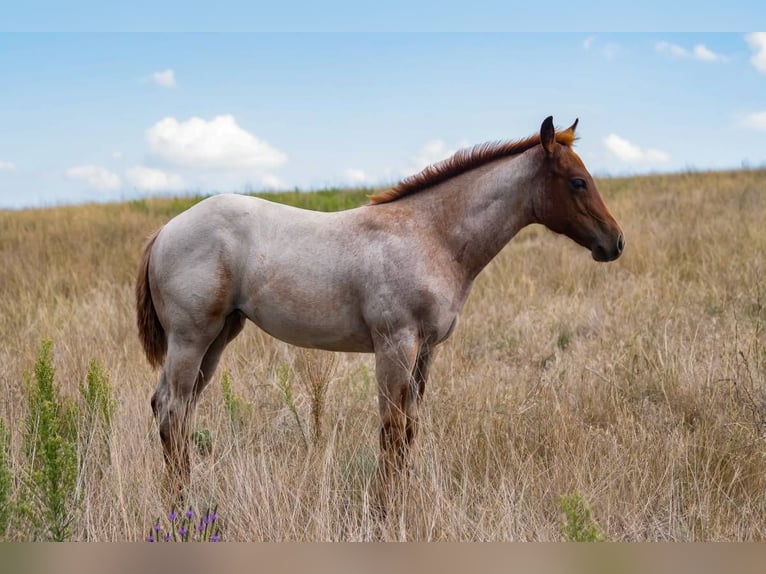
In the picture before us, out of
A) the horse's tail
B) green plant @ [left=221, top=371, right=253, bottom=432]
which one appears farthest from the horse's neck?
the horse's tail

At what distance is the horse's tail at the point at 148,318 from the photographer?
13.0ft

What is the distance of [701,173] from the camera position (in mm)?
19109

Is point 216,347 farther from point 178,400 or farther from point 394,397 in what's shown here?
point 394,397

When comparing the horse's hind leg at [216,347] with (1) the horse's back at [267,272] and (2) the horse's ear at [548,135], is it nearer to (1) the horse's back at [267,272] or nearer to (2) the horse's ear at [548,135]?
(1) the horse's back at [267,272]

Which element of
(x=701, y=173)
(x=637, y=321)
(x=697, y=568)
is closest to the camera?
(x=697, y=568)

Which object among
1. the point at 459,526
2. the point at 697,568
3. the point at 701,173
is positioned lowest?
the point at 459,526

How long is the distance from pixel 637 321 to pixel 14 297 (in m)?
7.61

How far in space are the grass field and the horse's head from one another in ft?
3.70

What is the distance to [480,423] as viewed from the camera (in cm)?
417

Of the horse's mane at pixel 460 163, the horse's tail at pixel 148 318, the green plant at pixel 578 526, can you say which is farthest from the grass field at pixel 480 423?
the horse's mane at pixel 460 163

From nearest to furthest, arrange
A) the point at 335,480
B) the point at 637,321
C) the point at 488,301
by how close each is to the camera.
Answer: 1. the point at 335,480
2. the point at 637,321
3. the point at 488,301

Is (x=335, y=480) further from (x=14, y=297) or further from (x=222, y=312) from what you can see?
(x=14, y=297)

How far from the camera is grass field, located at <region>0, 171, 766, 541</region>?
3.16m

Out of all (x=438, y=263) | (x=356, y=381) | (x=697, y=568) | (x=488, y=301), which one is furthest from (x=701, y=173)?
(x=697, y=568)
